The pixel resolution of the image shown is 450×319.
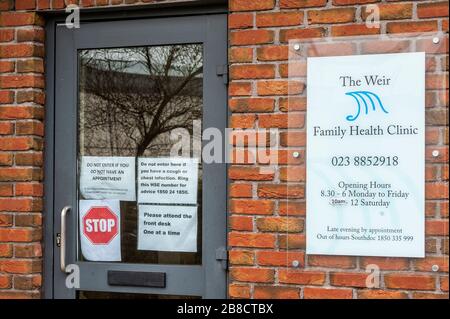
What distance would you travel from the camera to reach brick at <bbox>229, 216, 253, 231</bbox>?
10.1 feet

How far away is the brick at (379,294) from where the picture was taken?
2.92 meters

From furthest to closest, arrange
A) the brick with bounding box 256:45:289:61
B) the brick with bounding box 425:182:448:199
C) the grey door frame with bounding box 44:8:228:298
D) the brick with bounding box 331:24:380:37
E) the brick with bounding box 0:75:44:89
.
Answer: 1. the brick with bounding box 0:75:44:89
2. the grey door frame with bounding box 44:8:228:298
3. the brick with bounding box 256:45:289:61
4. the brick with bounding box 331:24:380:37
5. the brick with bounding box 425:182:448:199

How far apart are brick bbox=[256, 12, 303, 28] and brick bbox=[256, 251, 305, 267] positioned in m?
1.16

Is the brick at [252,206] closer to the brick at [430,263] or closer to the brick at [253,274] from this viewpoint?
the brick at [253,274]

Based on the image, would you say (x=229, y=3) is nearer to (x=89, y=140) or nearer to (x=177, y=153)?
(x=177, y=153)

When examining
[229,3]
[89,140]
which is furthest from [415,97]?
[89,140]

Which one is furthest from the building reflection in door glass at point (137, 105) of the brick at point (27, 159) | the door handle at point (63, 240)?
the brick at point (27, 159)

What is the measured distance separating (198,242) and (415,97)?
1.37 meters

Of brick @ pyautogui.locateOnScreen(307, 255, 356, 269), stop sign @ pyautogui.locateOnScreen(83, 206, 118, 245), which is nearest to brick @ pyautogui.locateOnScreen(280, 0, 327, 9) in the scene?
brick @ pyautogui.locateOnScreen(307, 255, 356, 269)

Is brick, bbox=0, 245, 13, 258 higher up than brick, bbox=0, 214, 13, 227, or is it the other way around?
brick, bbox=0, 214, 13, 227

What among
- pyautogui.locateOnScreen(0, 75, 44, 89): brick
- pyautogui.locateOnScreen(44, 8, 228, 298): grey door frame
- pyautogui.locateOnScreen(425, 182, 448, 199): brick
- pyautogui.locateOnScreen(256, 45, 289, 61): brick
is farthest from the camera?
pyautogui.locateOnScreen(0, 75, 44, 89): brick

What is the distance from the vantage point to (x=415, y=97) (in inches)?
114

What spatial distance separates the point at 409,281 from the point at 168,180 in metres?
1.37

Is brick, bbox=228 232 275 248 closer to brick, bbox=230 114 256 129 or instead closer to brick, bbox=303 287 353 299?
brick, bbox=303 287 353 299
